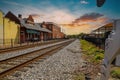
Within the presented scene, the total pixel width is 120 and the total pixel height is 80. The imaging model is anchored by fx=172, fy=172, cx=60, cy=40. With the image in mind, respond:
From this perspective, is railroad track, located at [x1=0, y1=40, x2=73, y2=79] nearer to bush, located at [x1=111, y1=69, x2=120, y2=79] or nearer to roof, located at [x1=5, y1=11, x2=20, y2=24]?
bush, located at [x1=111, y1=69, x2=120, y2=79]

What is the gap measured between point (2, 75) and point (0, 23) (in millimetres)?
23371

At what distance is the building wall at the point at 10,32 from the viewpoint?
97.6ft

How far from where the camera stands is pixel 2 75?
6328mm

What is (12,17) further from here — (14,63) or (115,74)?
(115,74)

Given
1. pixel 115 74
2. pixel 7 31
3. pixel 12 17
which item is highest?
pixel 12 17

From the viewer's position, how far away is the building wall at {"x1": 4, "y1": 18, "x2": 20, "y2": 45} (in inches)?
1171

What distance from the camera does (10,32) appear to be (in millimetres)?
32062

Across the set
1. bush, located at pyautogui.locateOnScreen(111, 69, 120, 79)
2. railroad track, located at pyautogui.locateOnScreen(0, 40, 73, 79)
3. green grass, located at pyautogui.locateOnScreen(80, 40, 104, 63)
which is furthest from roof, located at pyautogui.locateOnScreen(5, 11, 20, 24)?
bush, located at pyautogui.locateOnScreen(111, 69, 120, 79)

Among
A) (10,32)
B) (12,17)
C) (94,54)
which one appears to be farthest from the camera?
(12,17)

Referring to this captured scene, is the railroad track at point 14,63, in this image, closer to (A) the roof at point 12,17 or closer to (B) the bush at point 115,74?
(B) the bush at point 115,74

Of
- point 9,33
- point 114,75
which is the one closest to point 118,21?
point 114,75

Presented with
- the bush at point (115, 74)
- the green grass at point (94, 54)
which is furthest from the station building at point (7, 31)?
the bush at point (115, 74)

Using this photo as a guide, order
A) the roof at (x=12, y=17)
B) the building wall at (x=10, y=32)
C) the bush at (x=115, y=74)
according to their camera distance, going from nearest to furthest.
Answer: the bush at (x=115, y=74) → the building wall at (x=10, y=32) → the roof at (x=12, y=17)

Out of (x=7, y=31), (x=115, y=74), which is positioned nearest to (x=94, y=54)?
(x=115, y=74)
